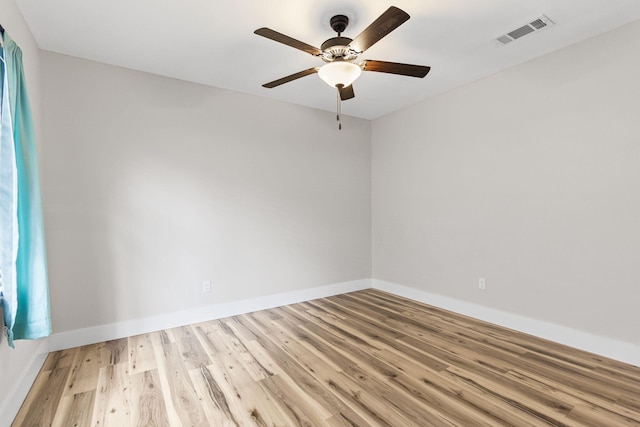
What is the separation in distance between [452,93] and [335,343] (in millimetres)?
2997

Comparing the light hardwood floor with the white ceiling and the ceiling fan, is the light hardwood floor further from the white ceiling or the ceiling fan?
the white ceiling

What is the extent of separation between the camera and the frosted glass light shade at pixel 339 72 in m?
2.16

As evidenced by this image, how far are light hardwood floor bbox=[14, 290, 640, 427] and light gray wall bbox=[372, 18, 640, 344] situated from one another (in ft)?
1.68

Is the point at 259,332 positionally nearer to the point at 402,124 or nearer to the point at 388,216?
the point at 388,216

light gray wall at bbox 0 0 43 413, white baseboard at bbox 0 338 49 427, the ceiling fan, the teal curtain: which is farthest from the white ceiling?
white baseboard at bbox 0 338 49 427

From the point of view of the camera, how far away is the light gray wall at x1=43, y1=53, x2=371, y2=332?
280 centimetres

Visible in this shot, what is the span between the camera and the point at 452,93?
3.64 meters

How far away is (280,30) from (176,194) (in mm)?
1890

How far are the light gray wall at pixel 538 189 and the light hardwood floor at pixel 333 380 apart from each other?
51 cm

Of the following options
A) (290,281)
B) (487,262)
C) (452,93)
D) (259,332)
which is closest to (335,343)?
(259,332)

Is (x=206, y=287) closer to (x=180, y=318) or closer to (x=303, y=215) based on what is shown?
(x=180, y=318)

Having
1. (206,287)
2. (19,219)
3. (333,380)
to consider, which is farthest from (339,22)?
(206,287)

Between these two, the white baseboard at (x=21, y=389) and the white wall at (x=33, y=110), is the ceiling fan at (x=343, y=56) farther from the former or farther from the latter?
the white baseboard at (x=21, y=389)

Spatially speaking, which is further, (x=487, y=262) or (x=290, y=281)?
(x=290, y=281)
